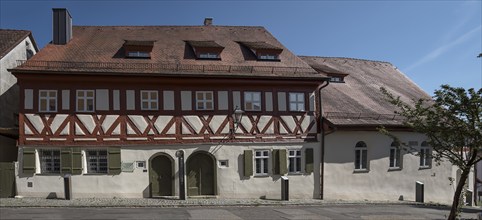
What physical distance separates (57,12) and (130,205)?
1098 centimetres

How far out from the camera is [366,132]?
20375mm

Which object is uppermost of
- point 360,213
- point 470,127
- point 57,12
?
point 57,12

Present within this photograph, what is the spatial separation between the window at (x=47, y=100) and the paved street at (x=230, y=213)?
4734 millimetres

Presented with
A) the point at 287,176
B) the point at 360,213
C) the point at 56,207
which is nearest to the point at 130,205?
the point at 56,207

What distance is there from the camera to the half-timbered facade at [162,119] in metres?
17.5

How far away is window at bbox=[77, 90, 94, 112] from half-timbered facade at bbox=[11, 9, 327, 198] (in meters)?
0.04

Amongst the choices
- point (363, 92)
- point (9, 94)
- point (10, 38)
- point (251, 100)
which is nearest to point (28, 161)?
point (9, 94)

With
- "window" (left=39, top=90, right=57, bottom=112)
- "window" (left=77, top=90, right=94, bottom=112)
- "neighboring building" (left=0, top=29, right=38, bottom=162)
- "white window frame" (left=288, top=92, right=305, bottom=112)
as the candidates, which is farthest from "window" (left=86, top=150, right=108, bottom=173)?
"white window frame" (left=288, top=92, right=305, bottom=112)

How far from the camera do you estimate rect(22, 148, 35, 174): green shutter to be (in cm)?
1717

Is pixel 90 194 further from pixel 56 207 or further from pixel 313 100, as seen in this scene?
pixel 313 100

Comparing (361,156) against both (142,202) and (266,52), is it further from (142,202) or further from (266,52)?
(142,202)

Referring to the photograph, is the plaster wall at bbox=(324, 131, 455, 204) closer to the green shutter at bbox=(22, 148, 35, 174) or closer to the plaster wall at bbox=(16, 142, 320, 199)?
the plaster wall at bbox=(16, 142, 320, 199)

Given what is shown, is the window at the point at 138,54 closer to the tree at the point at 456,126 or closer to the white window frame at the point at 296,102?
the white window frame at the point at 296,102

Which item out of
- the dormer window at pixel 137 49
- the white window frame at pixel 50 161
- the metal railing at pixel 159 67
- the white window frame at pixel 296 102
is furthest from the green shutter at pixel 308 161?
the white window frame at pixel 50 161
